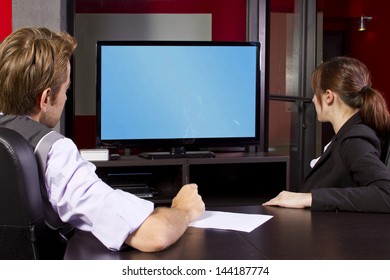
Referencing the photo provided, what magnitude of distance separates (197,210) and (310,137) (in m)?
3.26

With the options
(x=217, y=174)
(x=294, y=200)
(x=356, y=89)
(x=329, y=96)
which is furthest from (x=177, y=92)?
(x=294, y=200)

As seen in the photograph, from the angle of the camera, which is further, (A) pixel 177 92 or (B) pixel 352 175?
(A) pixel 177 92

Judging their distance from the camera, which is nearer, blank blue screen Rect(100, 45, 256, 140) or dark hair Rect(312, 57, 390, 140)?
dark hair Rect(312, 57, 390, 140)

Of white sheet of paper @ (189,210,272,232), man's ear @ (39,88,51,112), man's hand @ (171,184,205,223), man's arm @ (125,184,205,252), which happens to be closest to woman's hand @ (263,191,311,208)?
white sheet of paper @ (189,210,272,232)

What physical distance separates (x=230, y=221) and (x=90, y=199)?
0.43m

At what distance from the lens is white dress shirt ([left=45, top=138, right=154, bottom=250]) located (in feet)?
4.06

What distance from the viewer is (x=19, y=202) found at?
1186mm

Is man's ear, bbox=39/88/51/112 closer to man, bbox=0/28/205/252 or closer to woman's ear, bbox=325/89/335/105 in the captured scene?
man, bbox=0/28/205/252

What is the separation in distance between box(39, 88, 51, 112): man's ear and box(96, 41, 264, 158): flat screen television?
72.9 inches

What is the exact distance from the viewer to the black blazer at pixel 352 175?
5.63ft

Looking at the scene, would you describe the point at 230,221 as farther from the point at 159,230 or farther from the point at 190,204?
the point at 159,230

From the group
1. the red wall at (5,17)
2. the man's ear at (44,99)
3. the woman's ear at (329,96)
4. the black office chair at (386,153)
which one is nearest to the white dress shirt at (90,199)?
the man's ear at (44,99)

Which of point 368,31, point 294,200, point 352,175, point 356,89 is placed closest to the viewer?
point 294,200

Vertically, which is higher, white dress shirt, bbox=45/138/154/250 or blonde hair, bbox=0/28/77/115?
blonde hair, bbox=0/28/77/115
